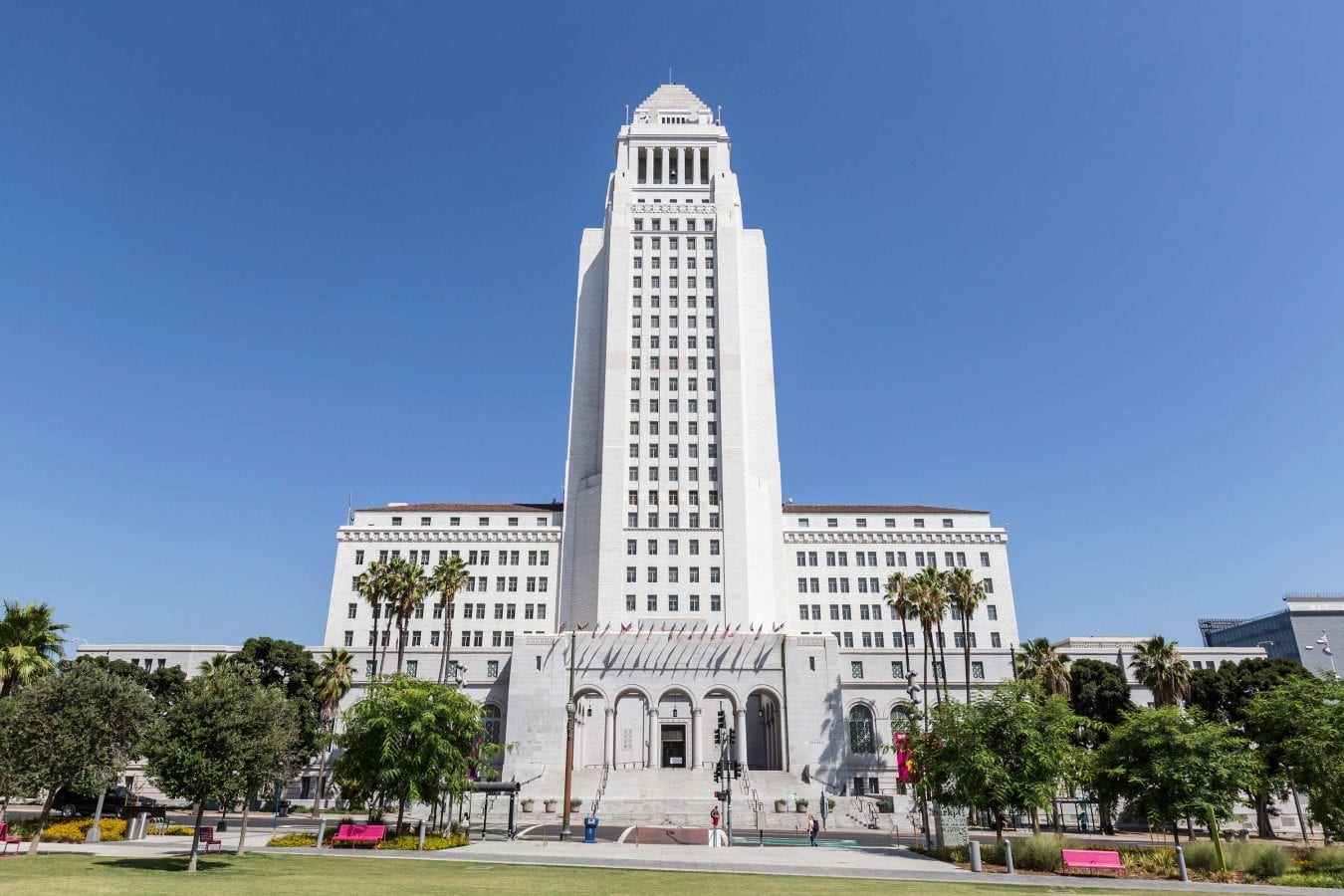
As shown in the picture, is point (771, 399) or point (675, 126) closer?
point (771, 399)

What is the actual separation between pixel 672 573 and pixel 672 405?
58.3 feet

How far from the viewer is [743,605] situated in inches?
3034

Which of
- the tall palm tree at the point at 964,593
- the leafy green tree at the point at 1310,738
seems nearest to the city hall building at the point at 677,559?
the tall palm tree at the point at 964,593

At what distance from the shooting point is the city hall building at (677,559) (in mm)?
69500

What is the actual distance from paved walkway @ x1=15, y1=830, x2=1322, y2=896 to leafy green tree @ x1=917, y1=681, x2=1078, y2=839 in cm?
343

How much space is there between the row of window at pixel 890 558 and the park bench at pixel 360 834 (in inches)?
2533

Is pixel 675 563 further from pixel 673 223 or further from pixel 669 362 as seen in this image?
pixel 673 223

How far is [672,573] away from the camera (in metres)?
78.8

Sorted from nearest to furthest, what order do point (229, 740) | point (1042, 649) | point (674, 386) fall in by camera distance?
point (229, 740)
point (1042, 649)
point (674, 386)

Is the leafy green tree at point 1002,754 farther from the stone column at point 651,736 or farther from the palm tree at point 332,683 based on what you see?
the palm tree at point 332,683

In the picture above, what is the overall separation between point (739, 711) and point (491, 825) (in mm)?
27762

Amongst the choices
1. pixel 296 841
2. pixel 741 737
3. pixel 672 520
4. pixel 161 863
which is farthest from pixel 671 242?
pixel 161 863

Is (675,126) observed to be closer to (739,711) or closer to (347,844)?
(739,711)

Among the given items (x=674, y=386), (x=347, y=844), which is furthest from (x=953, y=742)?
(x=674, y=386)
